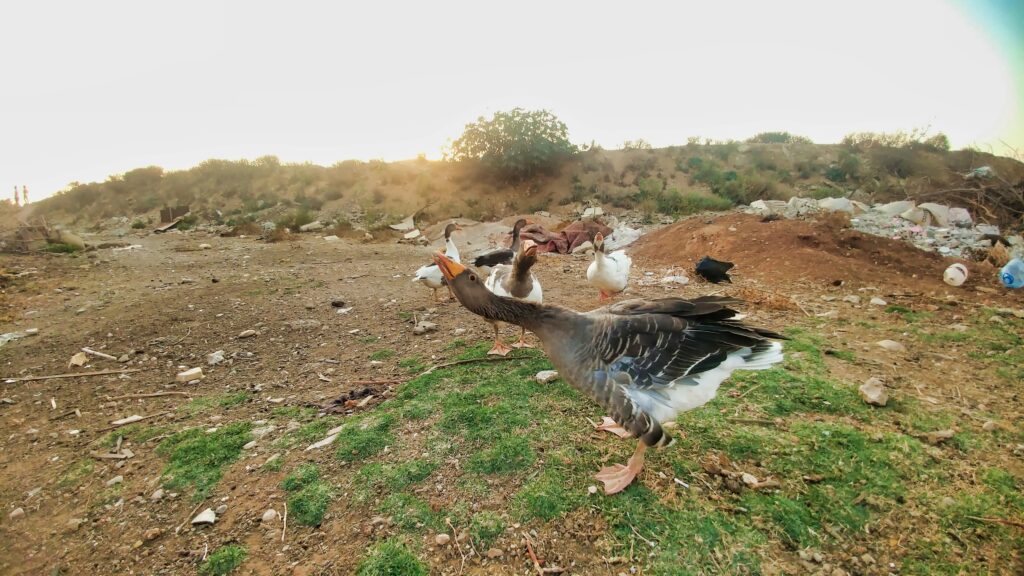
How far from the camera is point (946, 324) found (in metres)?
5.81

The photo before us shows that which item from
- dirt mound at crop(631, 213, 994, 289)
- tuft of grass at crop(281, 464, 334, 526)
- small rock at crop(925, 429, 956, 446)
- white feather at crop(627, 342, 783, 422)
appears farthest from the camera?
dirt mound at crop(631, 213, 994, 289)

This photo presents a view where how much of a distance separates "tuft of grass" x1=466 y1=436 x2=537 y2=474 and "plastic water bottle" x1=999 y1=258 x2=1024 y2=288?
9.34 m

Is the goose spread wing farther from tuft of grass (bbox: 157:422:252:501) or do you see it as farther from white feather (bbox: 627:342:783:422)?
tuft of grass (bbox: 157:422:252:501)

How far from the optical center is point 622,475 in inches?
120

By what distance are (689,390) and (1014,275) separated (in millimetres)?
8379

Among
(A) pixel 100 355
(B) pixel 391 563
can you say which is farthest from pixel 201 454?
(A) pixel 100 355

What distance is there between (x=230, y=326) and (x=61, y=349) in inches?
83.2

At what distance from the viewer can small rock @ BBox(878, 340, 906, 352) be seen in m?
4.94

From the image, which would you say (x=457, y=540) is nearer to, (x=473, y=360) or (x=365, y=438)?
(x=365, y=438)

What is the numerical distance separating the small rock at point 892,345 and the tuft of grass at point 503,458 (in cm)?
476

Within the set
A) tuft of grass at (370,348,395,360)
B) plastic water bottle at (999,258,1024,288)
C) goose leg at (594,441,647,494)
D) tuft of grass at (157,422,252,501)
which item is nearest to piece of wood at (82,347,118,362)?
tuft of grass at (157,422,252,501)

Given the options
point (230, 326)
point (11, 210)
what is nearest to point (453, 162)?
point (230, 326)

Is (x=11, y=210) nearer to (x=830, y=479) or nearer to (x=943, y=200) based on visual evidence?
(x=830, y=479)

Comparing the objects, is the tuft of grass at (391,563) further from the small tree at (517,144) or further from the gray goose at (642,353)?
the small tree at (517,144)
